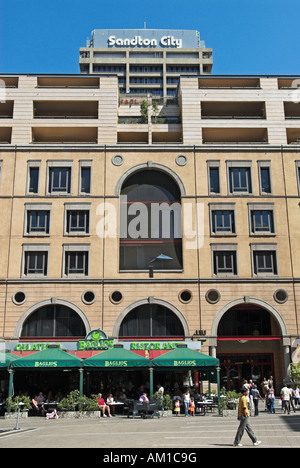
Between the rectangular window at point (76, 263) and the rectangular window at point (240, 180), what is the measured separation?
13793mm


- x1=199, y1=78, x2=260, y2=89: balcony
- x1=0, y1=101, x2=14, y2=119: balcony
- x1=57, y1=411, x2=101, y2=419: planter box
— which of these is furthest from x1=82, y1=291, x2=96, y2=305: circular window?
x1=199, y1=78, x2=260, y2=89: balcony

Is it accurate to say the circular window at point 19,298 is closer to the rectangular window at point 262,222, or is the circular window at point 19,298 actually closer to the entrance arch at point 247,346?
the entrance arch at point 247,346

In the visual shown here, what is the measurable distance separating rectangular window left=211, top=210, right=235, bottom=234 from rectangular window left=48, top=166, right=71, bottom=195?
12731 mm

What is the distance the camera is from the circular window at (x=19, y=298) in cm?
3903

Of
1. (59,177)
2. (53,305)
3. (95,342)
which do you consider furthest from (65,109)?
(95,342)

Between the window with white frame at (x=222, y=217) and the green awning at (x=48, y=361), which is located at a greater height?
the window with white frame at (x=222, y=217)

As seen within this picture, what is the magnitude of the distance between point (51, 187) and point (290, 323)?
22.9 metres

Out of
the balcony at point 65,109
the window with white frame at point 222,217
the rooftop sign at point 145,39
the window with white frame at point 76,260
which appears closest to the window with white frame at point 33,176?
the balcony at point 65,109

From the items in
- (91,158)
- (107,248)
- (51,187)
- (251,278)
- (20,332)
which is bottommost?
(20,332)
